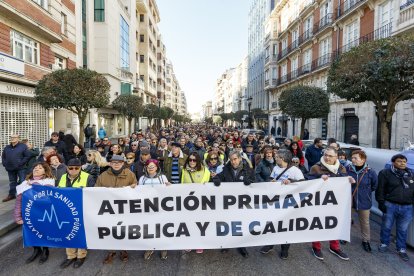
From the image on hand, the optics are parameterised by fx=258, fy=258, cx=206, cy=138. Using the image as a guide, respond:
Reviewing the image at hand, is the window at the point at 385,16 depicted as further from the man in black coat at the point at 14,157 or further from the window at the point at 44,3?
the window at the point at 44,3

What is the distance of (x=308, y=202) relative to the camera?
4.16 m

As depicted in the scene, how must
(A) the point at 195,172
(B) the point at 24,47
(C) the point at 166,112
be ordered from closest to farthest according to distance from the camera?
(A) the point at 195,172 → (B) the point at 24,47 → (C) the point at 166,112

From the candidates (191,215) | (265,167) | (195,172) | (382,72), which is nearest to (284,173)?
(265,167)

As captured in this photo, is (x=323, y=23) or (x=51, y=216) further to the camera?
(x=323, y=23)

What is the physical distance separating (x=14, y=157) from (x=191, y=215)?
17.9 ft

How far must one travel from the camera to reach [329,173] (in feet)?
14.1

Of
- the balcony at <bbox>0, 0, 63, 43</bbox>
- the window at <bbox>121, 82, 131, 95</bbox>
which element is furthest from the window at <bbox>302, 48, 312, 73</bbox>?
the balcony at <bbox>0, 0, 63, 43</bbox>

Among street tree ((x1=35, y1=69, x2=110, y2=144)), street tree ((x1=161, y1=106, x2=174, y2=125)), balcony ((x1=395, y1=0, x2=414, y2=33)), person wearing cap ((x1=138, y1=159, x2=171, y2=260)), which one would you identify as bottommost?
person wearing cap ((x1=138, y1=159, x2=171, y2=260))

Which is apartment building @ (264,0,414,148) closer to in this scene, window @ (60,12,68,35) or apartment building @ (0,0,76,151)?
apartment building @ (0,0,76,151)

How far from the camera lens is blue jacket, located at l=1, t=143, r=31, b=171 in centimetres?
665

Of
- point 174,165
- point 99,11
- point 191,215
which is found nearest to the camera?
point 191,215

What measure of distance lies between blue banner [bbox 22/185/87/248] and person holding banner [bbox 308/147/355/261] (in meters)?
3.70

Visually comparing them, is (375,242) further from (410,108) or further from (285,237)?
(410,108)

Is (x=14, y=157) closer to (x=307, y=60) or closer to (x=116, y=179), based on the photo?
(x=116, y=179)
